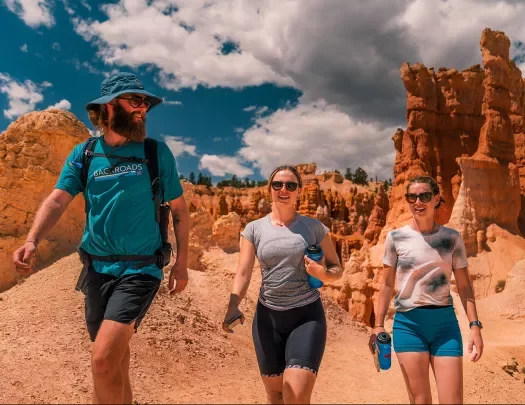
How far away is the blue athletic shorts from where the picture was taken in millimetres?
3117

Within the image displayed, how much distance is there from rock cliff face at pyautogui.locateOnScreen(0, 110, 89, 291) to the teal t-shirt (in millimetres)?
6320

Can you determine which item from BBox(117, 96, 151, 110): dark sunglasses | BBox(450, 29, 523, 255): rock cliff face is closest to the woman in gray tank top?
BBox(117, 96, 151, 110): dark sunglasses

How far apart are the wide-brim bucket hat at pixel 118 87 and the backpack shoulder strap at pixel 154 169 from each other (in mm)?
411

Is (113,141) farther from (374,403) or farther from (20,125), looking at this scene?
(20,125)

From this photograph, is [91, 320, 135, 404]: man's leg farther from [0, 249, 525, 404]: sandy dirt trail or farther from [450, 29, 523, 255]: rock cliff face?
[450, 29, 523, 255]: rock cliff face

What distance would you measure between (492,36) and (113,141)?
2482 cm

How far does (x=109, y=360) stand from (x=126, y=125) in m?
1.62

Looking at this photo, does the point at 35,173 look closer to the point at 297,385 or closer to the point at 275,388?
the point at 275,388

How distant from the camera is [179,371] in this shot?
7.73m

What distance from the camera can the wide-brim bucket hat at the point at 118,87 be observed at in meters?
3.37

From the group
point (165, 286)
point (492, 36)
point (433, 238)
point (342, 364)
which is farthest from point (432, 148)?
point (433, 238)

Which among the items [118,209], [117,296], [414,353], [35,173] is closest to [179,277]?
[117,296]

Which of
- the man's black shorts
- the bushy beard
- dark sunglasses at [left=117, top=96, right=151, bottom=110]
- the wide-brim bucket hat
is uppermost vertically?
the wide-brim bucket hat

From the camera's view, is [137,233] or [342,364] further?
[342,364]
